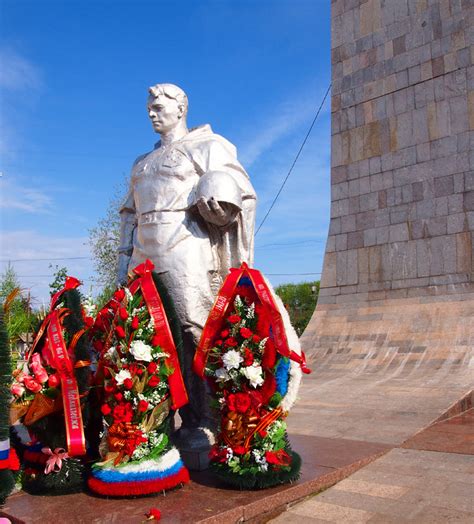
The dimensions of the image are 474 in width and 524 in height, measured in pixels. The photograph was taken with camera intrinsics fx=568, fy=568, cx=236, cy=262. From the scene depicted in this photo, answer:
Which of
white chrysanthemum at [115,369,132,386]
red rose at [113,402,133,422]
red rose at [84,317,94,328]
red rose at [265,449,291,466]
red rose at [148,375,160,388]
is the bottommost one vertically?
red rose at [265,449,291,466]

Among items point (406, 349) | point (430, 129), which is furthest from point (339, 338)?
point (430, 129)

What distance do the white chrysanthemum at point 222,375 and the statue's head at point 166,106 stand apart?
1.90 meters

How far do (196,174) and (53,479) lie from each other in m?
2.20

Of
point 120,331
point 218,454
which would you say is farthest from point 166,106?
point 218,454

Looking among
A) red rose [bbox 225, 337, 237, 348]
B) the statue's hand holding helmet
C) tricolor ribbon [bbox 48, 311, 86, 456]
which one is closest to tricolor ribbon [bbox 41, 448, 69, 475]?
tricolor ribbon [bbox 48, 311, 86, 456]

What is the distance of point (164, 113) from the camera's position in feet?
13.8

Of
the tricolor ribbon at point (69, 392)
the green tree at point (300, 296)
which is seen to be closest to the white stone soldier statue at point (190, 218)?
the tricolor ribbon at point (69, 392)

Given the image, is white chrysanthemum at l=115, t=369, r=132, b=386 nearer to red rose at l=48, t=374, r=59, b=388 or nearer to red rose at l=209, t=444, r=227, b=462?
red rose at l=48, t=374, r=59, b=388

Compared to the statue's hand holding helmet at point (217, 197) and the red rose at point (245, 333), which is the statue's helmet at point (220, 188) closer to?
the statue's hand holding helmet at point (217, 197)

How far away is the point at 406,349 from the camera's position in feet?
28.2

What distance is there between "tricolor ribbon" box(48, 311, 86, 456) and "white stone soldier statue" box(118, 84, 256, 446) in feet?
2.62

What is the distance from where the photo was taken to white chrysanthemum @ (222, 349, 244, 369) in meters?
3.33

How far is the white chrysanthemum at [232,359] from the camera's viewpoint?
10.9 ft

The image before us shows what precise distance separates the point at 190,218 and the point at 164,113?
0.85 m
